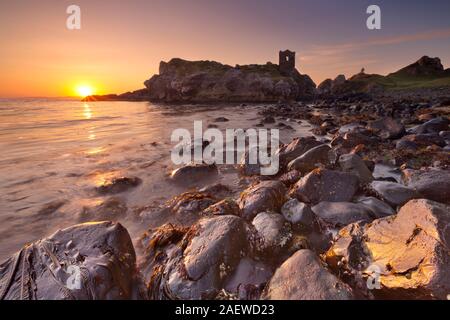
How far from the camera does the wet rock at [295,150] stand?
7552mm

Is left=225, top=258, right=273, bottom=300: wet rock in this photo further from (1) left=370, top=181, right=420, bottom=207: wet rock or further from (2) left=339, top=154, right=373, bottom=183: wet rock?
(2) left=339, top=154, right=373, bottom=183: wet rock

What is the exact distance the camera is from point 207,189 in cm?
633

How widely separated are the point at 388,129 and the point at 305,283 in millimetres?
11473

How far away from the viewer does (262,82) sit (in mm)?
70438

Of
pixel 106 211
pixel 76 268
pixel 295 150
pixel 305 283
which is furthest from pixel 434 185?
pixel 106 211

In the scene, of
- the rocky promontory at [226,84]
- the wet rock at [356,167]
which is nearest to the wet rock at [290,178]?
the wet rock at [356,167]

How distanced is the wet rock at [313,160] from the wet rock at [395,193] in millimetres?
1770

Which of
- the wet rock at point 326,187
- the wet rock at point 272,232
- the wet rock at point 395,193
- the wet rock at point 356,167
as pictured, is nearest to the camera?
the wet rock at point 272,232

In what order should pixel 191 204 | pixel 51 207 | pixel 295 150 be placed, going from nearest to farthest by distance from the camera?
Result: pixel 191 204 < pixel 51 207 < pixel 295 150

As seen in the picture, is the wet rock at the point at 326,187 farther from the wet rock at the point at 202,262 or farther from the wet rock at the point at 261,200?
the wet rock at the point at 202,262

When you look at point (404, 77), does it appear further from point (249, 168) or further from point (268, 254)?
point (268, 254)


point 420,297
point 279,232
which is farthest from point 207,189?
point 420,297

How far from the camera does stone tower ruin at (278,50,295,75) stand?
9081cm

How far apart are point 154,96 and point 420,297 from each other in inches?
3892
